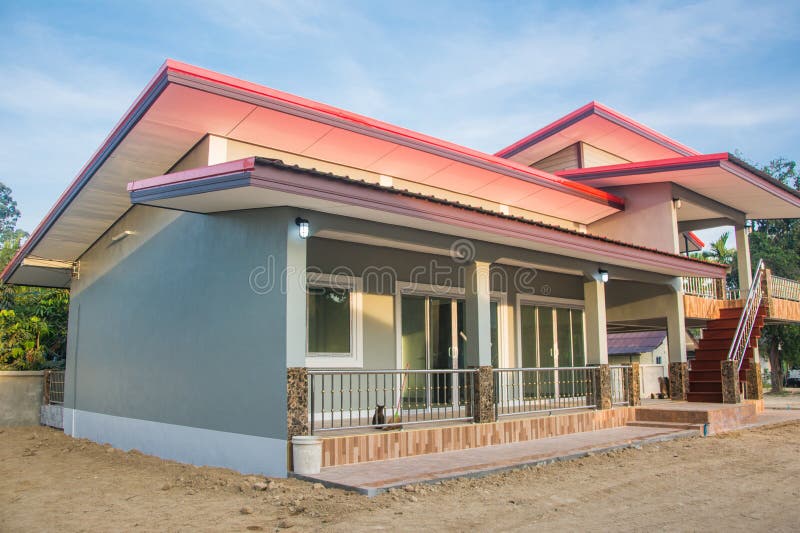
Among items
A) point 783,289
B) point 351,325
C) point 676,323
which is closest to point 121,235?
point 351,325

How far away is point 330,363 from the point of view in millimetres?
10461

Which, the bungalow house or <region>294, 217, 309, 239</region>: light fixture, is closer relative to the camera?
<region>294, 217, 309, 239</region>: light fixture

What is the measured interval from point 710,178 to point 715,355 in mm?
4133

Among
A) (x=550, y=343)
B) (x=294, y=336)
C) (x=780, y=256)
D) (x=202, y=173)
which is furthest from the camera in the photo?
(x=780, y=256)

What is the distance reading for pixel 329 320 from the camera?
10.6 m

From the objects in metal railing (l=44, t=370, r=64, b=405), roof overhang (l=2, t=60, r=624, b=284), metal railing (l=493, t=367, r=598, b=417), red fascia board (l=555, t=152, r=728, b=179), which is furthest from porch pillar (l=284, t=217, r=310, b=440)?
metal railing (l=44, t=370, r=64, b=405)

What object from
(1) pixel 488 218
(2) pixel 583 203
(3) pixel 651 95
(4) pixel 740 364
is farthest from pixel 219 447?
(3) pixel 651 95

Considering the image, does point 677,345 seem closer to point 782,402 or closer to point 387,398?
point 387,398

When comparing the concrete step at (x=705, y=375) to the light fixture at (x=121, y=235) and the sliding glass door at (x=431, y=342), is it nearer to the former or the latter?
the sliding glass door at (x=431, y=342)

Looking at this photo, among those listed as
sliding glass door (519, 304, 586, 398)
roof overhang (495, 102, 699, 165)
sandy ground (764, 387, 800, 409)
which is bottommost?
sandy ground (764, 387, 800, 409)

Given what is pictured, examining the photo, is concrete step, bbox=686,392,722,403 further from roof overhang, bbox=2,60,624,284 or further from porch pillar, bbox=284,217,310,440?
porch pillar, bbox=284,217,310,440

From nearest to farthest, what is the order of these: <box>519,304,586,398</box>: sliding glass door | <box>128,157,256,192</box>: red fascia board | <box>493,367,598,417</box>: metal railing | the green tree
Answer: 1. <box>128,157,256,192</box>: red fascia board
2. <box>493,367,598,417</box>: metal railing
3. <box>519,304,586,398</box>: sliding glass door
4. the green tree

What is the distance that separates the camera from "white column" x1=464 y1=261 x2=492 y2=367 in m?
9.91

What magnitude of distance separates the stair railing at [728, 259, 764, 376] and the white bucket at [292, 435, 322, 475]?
10.7 m
